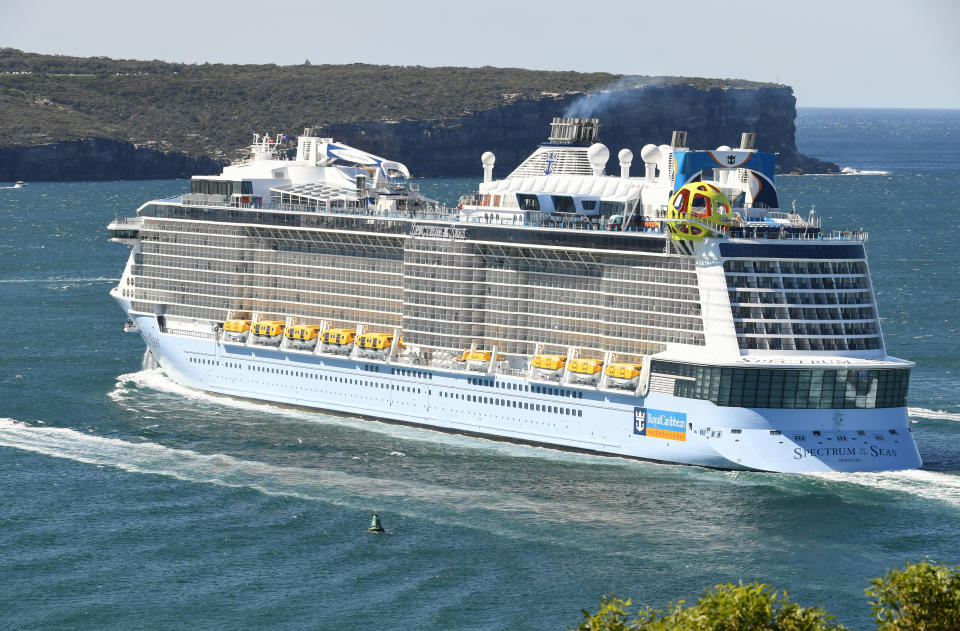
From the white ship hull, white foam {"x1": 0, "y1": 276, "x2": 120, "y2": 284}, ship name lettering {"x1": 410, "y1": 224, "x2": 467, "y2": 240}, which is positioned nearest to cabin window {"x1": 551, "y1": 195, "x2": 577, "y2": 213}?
ship name lettering {"x1": 410, "y1": 224, "x2": 467, "y2": 240}

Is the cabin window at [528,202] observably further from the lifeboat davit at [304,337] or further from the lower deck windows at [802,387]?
the lower deck windows at [802,387]

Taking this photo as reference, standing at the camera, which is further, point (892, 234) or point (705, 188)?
point (892, 234)

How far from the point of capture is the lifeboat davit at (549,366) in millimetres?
67125

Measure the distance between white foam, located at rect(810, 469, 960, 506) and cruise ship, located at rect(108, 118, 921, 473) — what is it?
58 cm

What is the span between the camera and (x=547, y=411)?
67.2 meters

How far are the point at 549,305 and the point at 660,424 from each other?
902 centimetres

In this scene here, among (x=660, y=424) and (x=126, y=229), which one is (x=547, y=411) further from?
(x=126, y=229)

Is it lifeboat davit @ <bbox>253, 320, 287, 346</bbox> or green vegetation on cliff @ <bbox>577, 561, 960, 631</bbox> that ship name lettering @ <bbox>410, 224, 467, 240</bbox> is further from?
green vegetation on cliff @ <bbox>577, 561, 960, 631</bbox>

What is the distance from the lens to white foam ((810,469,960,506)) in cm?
5925

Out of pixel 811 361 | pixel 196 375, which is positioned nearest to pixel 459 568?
pixel 811 361

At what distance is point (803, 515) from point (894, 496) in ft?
14.5

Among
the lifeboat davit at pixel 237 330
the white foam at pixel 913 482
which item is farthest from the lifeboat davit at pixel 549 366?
the lifeboat davit at pixel 237 330

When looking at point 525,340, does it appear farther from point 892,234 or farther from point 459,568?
point 892,234

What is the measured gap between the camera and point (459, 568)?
172 ft
